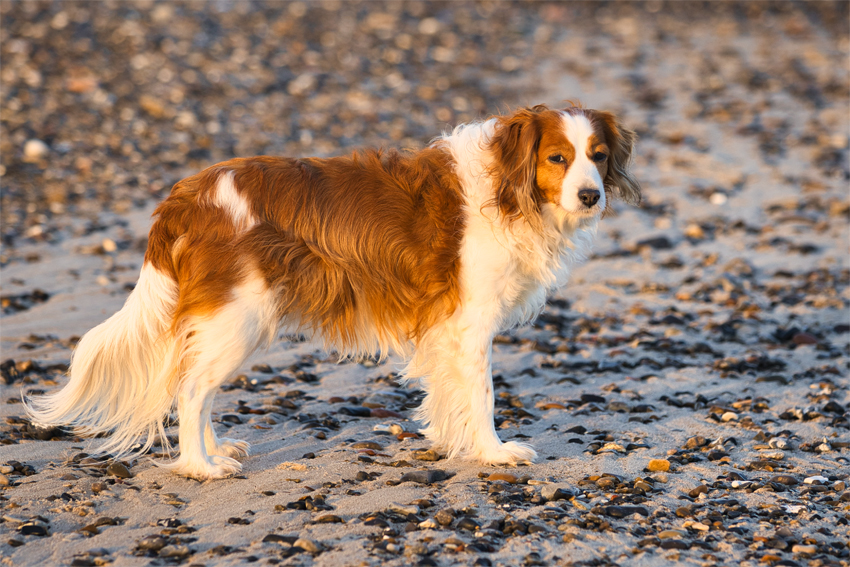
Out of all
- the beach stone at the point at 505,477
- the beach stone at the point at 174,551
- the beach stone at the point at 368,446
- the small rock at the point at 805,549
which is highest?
the small rock at the point at 805,549

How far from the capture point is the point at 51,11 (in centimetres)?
1392

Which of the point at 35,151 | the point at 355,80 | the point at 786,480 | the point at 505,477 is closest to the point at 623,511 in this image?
the point at 505,477

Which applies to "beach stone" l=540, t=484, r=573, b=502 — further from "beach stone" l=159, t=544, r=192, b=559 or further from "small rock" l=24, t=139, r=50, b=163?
"small rock" l=24, t=139, r=50, b=163

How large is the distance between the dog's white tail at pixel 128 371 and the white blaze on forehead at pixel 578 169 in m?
1.97

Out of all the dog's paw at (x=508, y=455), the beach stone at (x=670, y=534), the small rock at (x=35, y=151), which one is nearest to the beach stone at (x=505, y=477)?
the dog's paw at (x=508, y=455)

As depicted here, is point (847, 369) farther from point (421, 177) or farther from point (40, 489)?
point (40, 489)

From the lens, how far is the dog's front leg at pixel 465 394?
4.44 metres

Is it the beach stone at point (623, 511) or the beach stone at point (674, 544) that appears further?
the beach stone at point (623, 511)

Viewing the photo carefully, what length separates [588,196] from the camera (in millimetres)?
4121

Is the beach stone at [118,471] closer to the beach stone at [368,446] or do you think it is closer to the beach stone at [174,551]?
the beach stone at [174,551]

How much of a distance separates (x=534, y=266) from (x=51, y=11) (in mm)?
12339

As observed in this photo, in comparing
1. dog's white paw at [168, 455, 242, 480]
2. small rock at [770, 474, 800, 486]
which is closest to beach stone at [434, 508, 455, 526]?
dog's white paw at [168, 455, 242, 480]

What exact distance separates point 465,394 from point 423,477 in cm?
54

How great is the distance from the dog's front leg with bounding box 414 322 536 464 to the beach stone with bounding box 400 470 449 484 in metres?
0.27
